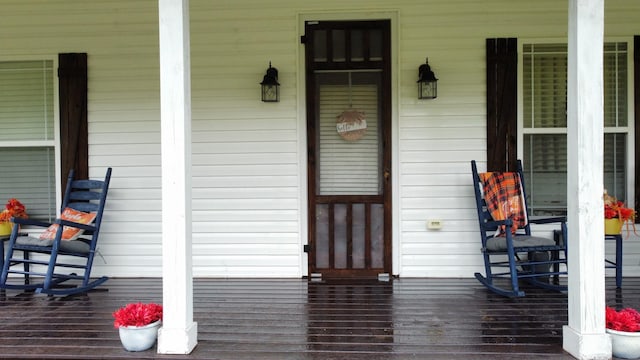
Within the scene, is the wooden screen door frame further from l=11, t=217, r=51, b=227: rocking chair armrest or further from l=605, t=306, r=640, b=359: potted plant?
l=11, t=217, r=51, b=227: rocking chair armrest

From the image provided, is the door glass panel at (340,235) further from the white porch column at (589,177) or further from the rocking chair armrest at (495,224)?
the white porch column at (589,177)

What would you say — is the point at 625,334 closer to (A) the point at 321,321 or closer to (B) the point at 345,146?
(A) the point at 321,321

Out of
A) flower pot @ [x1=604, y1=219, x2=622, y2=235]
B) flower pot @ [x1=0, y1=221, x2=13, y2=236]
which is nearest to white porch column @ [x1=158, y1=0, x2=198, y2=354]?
flower pot @ [x1=0, y1=221, x2=13, y2=236]

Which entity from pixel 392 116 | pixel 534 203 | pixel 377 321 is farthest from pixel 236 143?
pixel 534 203

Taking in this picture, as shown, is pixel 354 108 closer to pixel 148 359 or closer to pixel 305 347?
pixel 305 347

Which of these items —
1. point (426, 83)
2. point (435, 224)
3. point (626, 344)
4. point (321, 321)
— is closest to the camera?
point (626, 344)

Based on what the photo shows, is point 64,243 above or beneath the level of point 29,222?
beneath

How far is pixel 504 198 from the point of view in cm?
375

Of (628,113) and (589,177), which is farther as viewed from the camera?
(628,113)

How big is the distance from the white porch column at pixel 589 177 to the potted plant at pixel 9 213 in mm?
4169

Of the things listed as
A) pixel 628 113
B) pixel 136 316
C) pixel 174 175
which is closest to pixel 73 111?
pixel 174 175

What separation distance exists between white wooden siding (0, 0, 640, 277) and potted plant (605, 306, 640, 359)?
1651mm

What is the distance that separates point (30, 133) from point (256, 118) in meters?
2.11

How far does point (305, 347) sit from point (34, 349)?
4.87ft
